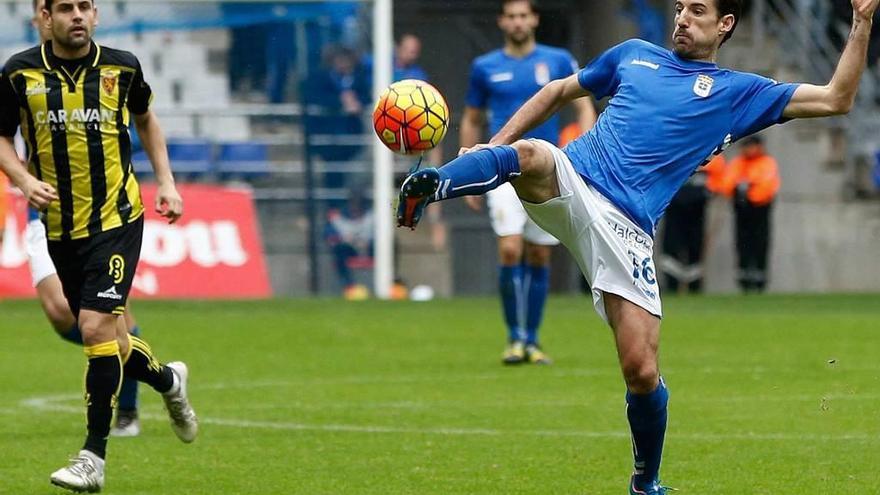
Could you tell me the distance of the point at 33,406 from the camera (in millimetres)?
10938

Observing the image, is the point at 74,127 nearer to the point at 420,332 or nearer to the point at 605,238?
the point at 605,238

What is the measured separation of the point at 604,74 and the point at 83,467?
271cm

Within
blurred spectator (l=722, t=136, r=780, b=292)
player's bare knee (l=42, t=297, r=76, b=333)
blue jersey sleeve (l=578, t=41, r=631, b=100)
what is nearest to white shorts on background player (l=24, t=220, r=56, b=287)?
player's bare knee (l=42, t=297, r=76, b=333)

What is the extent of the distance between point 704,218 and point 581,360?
999cm

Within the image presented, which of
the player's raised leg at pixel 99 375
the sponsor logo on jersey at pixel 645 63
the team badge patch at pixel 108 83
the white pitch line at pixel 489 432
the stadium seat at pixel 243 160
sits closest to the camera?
the sponsor logo on jersey at pixel 645 63

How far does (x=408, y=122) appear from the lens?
266 inches

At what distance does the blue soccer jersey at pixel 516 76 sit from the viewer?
1341cm

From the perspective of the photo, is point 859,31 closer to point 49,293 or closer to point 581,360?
point 49,293

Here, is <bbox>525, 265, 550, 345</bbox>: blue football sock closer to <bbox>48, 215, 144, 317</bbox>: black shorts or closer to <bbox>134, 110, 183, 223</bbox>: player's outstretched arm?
<bbox>134, 110, 183, 223</bbox>: player's outstretched arm

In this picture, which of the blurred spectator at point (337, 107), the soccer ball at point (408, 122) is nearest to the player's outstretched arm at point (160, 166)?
the soccer ball at point (408, 122)

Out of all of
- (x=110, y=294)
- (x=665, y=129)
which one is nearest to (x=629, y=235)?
(x=665, y=129)

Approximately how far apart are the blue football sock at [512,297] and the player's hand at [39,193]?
610 centimetres

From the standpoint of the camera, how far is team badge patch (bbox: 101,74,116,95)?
793cm

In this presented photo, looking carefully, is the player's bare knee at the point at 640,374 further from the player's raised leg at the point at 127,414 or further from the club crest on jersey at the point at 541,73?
the club crest on jersey at the point at 541,73
